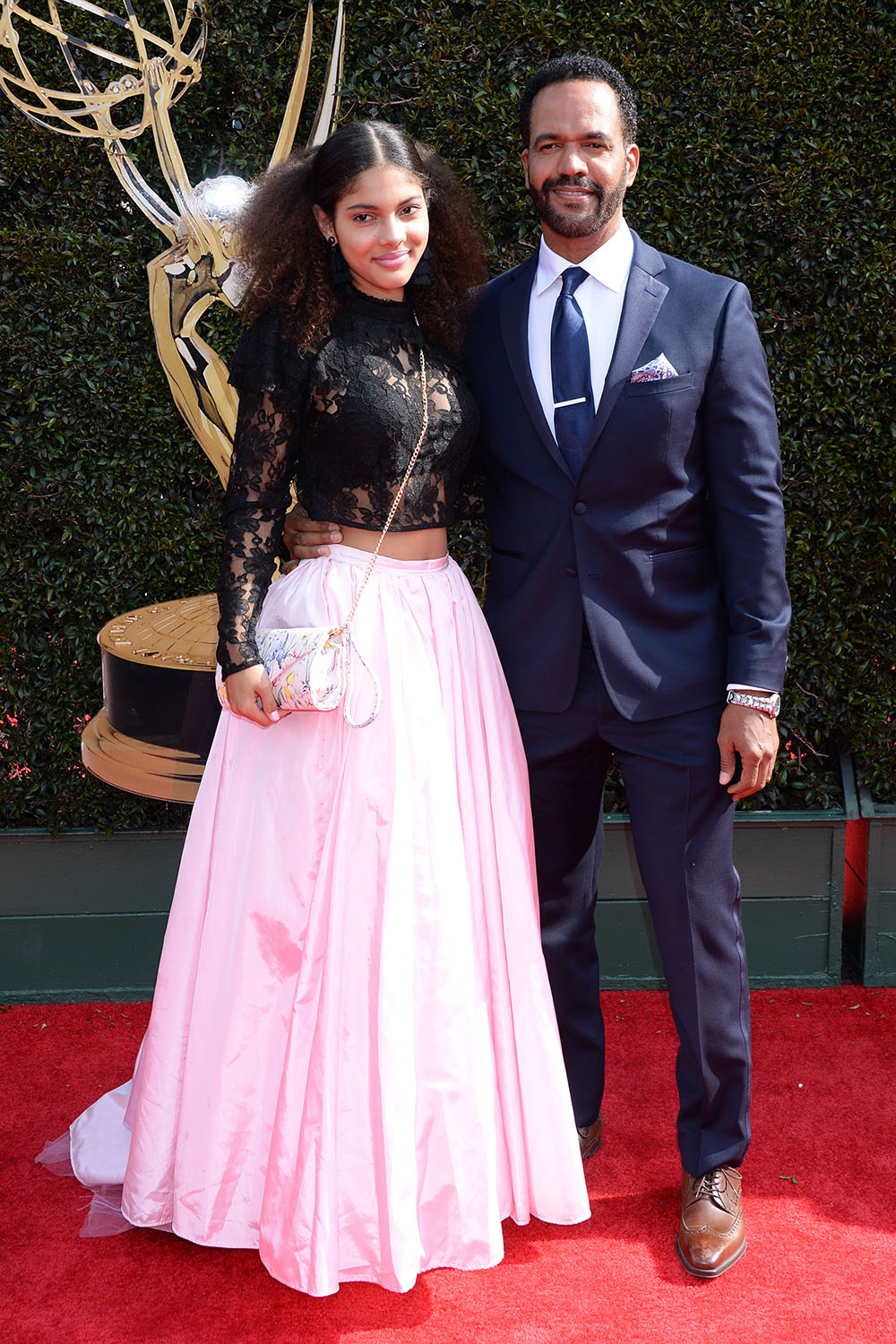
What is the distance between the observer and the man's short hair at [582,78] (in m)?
2.02

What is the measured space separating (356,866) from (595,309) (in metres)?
1.06

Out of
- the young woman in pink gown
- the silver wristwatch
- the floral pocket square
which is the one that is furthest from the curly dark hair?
the silver wristwatch

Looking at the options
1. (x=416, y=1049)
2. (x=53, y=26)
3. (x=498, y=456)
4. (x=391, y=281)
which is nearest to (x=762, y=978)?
(x=416, y=1049)

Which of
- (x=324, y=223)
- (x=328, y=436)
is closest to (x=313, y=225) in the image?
(x=324, y=223)

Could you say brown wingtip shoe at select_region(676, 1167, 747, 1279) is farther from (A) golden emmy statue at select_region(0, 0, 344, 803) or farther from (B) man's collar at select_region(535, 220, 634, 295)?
(B) man's collar at select_region(535, 220, 634, 295)

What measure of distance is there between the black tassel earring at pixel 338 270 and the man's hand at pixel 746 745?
3.22ft

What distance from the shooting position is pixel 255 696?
190cm

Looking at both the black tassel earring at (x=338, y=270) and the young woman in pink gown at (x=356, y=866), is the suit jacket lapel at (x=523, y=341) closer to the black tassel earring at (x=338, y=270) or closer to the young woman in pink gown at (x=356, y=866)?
the young woman in pink gown at (x=356, y=866)

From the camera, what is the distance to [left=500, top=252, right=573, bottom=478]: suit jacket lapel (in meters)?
2.02

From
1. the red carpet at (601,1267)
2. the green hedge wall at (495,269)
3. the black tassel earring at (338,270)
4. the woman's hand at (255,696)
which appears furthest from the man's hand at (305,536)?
the red carpet at (601,1267)

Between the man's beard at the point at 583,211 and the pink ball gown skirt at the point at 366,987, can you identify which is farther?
the man's beard at the point at 583,211

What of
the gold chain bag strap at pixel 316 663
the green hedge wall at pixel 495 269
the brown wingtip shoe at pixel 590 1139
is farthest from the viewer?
the green hedge wall at pixel 495 269

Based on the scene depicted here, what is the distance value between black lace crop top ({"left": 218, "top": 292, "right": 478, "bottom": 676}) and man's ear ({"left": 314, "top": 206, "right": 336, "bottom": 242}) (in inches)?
4.4

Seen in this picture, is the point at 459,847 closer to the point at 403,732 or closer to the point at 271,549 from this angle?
the point at 403,732
